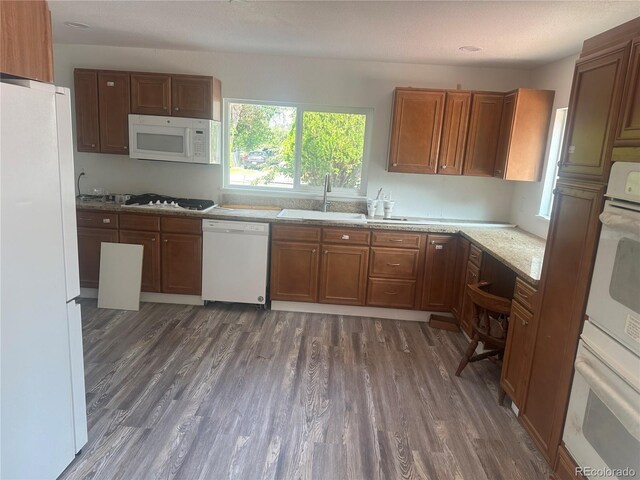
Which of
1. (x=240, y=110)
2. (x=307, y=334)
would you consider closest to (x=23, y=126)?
(x=307, y=334)

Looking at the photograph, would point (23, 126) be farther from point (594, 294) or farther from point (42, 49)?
point (594, 294)

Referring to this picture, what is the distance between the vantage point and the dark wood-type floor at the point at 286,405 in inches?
81.8

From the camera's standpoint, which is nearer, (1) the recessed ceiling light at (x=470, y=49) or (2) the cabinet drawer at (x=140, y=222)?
(1) the recessed ceiling light at (x=470, y=49)

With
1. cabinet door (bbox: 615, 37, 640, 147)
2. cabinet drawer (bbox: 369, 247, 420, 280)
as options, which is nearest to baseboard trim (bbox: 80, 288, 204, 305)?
cabinet drawer (bbox: 369, 247, 420, 280)

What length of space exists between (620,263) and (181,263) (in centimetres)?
341

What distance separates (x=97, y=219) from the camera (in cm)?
389

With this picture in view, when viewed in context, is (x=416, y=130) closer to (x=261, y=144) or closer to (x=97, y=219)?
(x=261, y=144)

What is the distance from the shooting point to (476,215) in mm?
4312

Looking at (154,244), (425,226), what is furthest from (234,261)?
(425,226)

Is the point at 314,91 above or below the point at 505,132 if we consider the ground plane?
above

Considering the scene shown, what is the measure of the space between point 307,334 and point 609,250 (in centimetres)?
240

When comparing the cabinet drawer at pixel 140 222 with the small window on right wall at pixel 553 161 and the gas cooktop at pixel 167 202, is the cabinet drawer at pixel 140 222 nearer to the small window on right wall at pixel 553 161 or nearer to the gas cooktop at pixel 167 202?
the gas cooktop at pixel 167 202

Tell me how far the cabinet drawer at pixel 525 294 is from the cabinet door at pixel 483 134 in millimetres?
1674

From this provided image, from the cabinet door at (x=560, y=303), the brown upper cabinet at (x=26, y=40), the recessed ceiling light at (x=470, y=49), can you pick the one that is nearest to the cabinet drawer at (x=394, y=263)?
the cabinet door at (x=560, y=303)
